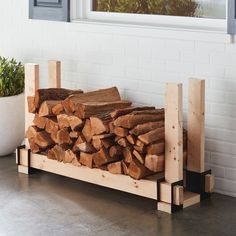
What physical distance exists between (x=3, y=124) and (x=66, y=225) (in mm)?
1761

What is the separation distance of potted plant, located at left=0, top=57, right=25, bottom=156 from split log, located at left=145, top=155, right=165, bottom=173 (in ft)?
5.68

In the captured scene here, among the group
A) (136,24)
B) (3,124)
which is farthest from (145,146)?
(3,124)

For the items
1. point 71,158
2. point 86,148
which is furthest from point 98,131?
point 71,158

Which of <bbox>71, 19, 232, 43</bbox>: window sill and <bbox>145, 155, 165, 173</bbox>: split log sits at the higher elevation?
<bbox>71, 19, 232, 43</bbox>: window sill

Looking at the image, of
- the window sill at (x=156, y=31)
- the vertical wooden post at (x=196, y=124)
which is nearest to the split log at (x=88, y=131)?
Result: the vertical wooden post at (x=196, y=124)

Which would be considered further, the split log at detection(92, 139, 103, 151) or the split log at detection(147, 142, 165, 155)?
the split log at detection(92, 139, 103, 151)

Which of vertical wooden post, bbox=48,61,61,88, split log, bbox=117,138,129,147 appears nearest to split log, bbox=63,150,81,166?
split log, bbox=117,138,129,147

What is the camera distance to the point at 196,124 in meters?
4.96

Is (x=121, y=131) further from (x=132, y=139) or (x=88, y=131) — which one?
(x=88, y=131)

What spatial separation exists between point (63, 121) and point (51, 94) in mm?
423

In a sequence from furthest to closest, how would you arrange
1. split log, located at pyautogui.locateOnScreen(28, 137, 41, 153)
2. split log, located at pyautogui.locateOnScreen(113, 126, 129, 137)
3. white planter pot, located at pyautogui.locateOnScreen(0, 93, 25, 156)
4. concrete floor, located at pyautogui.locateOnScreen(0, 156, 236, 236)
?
white planter pot, located at pyautogui.locateOnScreen(0, 93, 25, 156)
split log, located at pyautogui.locateOnScreen(28, 137, 41, 153)
split log, located at pyautogui.locateOnScreen(113, 126, 129, 137)
concrete floor, located at pyautogui.locateOnScreen(0, 156, 236, 236)

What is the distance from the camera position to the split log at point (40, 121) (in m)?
5.41

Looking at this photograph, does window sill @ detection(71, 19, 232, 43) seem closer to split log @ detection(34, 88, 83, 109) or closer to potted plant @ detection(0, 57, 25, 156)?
split log @ detection(34, 88, 83, 109)

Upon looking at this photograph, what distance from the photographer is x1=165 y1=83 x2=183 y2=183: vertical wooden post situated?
4.74m
